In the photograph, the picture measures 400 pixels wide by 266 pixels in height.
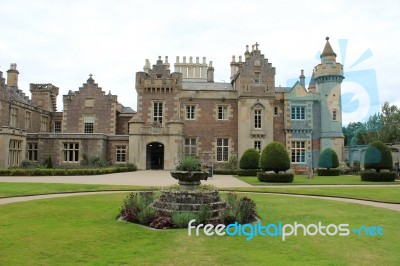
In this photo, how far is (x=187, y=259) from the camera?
7.34 metres

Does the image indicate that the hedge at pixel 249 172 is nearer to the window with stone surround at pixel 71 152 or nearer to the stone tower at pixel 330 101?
the stone tower at pixel 330 101

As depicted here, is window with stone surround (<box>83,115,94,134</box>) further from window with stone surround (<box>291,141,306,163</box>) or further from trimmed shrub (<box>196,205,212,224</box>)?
trimmed shrub (<box>196,205,212,224</box>)

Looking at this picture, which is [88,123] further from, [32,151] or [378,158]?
[378,158]

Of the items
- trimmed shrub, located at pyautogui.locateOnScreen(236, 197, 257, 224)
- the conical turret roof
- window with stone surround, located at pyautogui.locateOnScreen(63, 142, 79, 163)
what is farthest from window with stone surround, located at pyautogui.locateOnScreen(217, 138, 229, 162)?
trimmed shrub, located at pyautogui.locateOnScreen(236, 197, 257, 224)

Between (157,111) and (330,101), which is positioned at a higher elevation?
(330,101)

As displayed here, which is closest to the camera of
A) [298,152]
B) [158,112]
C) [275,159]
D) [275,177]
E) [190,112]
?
[275,177]

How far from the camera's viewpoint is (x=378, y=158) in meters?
29.8

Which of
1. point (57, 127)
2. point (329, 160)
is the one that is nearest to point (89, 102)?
point (57, 127)

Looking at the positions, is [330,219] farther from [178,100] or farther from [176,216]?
[178,100]

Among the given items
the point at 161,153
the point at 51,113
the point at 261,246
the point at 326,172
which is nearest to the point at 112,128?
the point at 161,153

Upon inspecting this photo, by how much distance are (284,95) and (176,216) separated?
34.8 m

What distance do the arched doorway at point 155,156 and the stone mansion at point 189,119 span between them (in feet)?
0.39

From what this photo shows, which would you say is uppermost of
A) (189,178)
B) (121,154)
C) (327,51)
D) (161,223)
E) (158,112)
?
(327,51)

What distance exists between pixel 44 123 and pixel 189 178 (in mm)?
40507
